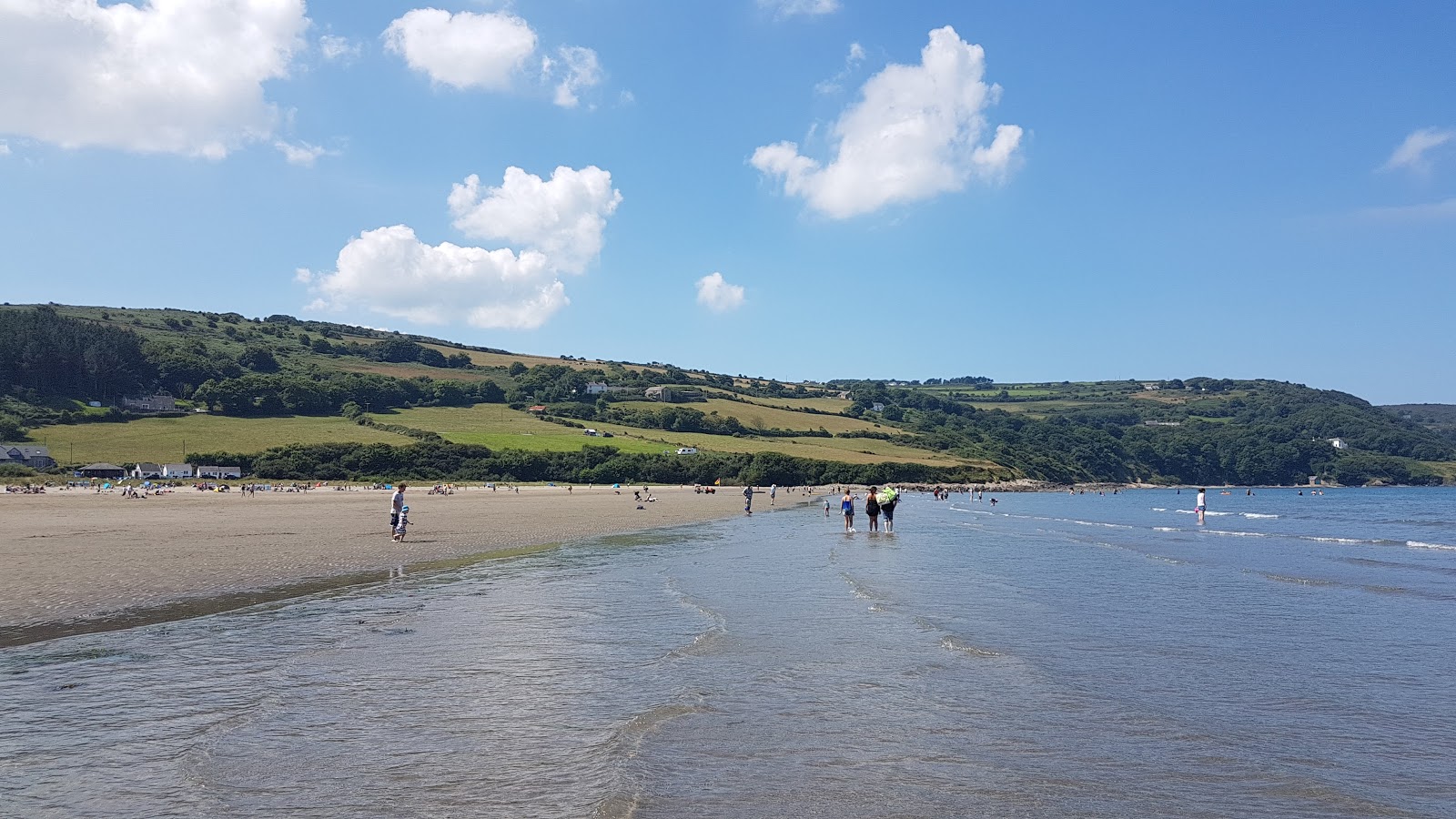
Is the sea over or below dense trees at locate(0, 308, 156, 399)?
below

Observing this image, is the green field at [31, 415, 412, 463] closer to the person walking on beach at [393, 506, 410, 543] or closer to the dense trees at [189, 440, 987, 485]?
the dense trees at [189, 440, 987, 485]

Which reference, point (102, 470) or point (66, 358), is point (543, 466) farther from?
point (66, 358)

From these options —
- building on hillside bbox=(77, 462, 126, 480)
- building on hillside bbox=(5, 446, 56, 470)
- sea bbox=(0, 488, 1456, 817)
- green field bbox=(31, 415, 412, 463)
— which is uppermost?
green field bbox=(31, 415, 412, 463)

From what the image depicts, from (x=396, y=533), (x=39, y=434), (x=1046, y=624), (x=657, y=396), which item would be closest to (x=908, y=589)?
(x=1046, y=624)

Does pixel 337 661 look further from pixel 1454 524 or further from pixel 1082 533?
pixel 1454 524

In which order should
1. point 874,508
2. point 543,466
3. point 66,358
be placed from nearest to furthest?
point 874,508 → point 543,466 → point 66,358

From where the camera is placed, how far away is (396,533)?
1222 inches

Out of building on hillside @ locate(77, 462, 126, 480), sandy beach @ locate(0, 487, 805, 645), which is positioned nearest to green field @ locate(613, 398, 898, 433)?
building on hillside @ locate(77, 462, 126, 480)

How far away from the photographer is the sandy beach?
16.6 meters

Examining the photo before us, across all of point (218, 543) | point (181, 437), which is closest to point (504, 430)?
point (181, 437)

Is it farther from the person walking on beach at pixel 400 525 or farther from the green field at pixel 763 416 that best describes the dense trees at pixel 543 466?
the person walking on beach at pixel 400 525

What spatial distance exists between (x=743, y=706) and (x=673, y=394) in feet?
455

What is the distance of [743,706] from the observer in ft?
33.1

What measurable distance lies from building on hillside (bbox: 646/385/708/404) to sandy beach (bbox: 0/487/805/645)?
267ft
